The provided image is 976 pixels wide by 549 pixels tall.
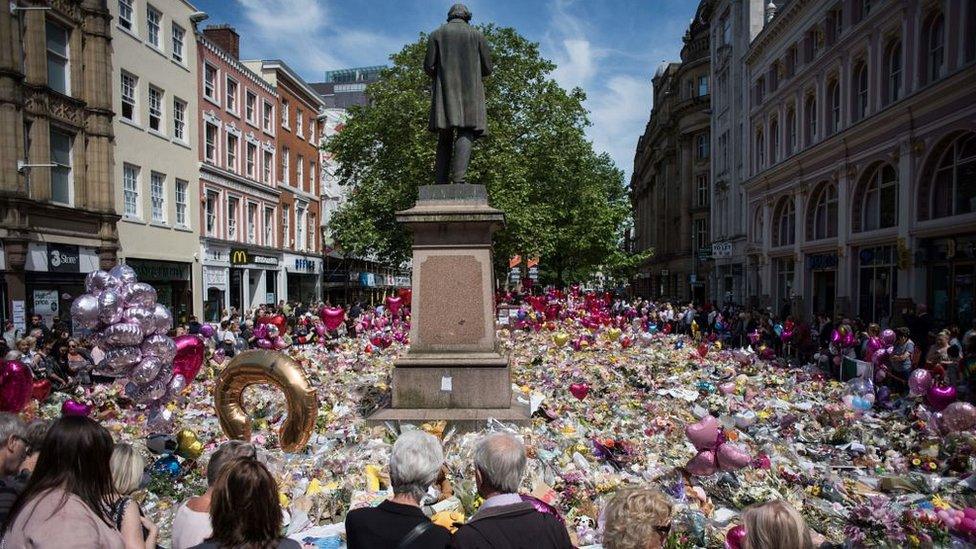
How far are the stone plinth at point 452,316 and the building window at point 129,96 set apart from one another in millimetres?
19875

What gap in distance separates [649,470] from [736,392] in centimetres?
483

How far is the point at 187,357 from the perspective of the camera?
29.3 feet

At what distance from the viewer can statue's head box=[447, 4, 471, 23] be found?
26.7ft

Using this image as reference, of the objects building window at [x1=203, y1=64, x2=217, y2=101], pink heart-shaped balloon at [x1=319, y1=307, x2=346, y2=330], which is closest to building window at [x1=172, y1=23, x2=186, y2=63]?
building window at [x1=203, y1=64, x2=217, y2=101]

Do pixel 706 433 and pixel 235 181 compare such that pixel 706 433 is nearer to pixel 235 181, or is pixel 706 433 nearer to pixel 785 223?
pixel 785 223

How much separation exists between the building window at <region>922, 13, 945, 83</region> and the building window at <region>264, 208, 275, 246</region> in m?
29.7

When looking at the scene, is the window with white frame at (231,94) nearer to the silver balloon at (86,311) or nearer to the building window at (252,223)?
the building window at (252,223)

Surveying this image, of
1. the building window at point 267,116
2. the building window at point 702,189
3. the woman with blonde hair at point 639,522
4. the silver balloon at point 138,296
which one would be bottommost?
the woman with blonde hair at point 639,522

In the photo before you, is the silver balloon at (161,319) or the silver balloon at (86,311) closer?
the silver balloon at (86,311)

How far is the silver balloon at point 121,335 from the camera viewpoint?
7.20 metres

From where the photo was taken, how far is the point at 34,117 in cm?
1881

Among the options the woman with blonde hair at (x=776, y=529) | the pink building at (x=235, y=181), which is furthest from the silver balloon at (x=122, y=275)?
the pink building at (x=235, y=181)

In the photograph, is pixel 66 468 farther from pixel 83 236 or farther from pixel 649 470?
pixel 83 236

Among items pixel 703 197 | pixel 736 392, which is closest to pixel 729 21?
pixel 703 197
